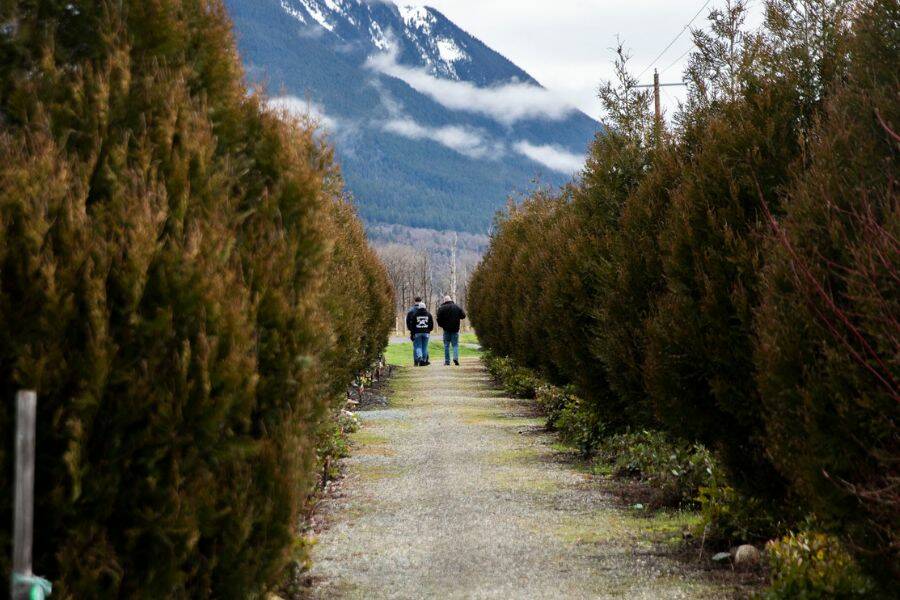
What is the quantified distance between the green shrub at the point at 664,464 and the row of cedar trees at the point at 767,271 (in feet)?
0.96

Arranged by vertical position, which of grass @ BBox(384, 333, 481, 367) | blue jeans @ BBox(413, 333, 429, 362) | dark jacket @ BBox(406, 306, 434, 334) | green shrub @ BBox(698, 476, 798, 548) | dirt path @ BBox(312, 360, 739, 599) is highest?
dark jacket @ BBox(406, 306, 434, 334)

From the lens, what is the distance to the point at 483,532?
726 cm

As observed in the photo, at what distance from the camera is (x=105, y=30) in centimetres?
402

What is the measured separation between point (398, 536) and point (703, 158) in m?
3.82

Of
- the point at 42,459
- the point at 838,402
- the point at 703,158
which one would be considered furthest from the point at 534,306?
the point at 42,459

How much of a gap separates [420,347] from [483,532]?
74.7ft

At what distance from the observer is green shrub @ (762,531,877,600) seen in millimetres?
4703

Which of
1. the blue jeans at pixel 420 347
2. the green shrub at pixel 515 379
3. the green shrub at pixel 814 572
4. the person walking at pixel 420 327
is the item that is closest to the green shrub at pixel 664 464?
the green shrub at pixel 814 572

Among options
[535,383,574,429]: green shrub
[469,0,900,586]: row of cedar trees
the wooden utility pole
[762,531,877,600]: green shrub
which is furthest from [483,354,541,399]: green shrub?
the wooden utility pole

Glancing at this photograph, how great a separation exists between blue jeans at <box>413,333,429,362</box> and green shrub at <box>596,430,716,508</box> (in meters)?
19.1

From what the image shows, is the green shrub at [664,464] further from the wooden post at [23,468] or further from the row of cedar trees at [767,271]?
the wooden post at [23,468]

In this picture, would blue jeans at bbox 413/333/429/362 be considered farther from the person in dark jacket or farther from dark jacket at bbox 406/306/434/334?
the person in dark jacket

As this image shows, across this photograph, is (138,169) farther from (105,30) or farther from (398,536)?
(398,536)

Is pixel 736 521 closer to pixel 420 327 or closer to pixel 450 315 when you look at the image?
pixel 450 315
